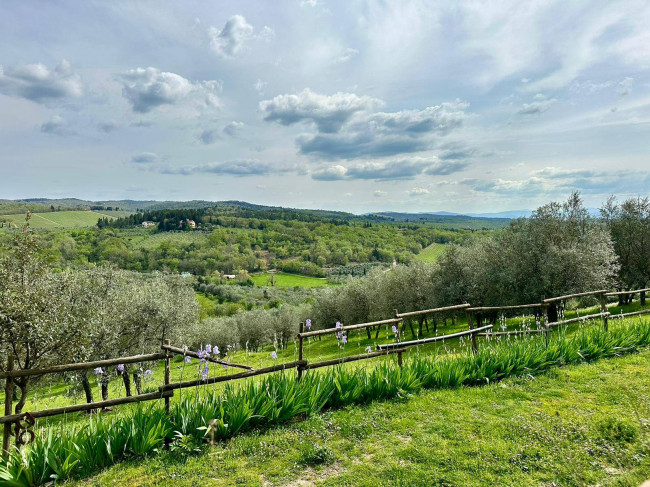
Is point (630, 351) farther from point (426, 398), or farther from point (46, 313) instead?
point (46, 313)

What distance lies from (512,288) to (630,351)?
54.8ft

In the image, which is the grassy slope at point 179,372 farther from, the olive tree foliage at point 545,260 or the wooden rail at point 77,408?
the olive tree foliage at point 545,260

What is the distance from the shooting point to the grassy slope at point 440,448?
4.43 meters

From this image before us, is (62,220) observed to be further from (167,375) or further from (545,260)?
(167,375)

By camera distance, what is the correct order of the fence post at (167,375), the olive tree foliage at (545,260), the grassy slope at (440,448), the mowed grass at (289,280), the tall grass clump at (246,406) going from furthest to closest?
the mowed grass at (289,280)
the olive tree foliage at (545,260)
the fence post at (167,375)
the tall grass clump at (246,406)
the grassy slope at (440,448)

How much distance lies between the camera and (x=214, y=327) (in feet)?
171

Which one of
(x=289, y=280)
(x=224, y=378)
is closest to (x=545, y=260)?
(x=224, y=378)

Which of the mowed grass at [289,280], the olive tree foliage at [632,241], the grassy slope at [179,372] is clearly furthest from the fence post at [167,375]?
the mowed grass at [289,280]

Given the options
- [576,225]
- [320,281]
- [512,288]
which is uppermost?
[576,225]

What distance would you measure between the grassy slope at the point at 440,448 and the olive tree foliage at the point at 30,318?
11.6m

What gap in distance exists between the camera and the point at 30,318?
13.1 m

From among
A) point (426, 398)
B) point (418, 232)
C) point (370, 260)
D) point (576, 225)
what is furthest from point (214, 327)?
point (418, 232)

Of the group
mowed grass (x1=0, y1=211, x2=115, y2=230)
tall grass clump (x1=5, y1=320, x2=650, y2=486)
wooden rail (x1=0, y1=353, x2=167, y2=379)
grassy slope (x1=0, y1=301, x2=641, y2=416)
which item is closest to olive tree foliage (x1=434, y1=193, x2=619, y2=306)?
grassy slope (x1=0, y1=301, x2=641, y2=416)

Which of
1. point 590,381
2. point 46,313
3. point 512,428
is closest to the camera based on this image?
point 512,428
